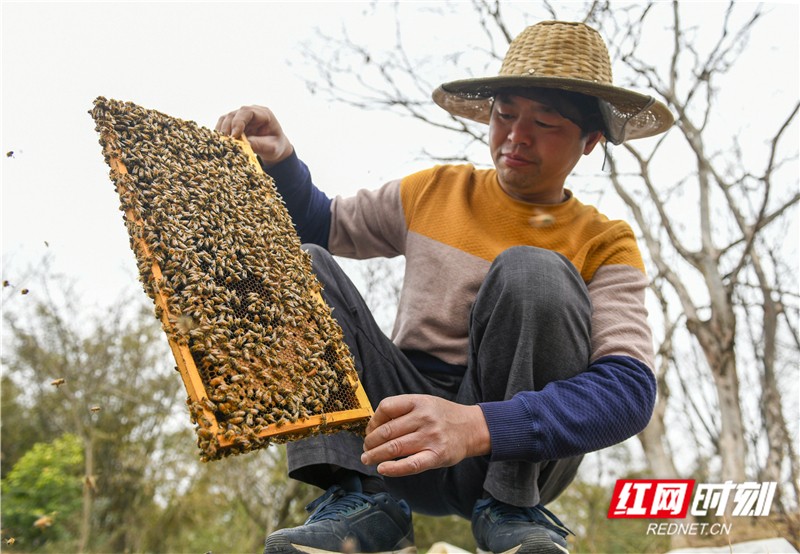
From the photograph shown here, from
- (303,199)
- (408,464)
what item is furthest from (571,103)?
(408,464)

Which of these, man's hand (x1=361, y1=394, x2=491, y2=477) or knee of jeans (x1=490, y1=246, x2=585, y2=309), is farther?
knee of jeans (x1=490, y1=246, x2=585, y2=309)

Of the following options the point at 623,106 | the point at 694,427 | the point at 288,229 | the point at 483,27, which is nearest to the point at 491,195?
the point at 623,106

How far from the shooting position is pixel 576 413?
247 cm

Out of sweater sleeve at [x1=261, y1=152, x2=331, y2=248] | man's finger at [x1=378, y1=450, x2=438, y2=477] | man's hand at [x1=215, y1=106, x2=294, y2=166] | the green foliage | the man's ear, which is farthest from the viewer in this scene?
the green foliage

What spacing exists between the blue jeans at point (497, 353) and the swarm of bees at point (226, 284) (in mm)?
327

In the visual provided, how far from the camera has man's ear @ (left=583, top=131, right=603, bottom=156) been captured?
11.5 ft

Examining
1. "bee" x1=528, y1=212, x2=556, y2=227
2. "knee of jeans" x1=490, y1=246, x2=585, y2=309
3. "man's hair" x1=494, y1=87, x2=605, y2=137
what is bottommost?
"knee of jeans" x1=490, y1=246, x2=585, y2=309

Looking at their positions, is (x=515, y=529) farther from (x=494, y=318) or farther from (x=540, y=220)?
(x=540, y=220)

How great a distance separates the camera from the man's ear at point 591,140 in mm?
3507

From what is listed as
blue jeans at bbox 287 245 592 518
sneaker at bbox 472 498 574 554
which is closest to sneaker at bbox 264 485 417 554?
blue jeans at bbox 287 245 592 518

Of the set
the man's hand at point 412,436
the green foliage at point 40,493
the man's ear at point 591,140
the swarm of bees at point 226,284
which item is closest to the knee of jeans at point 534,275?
the man's hand at point 412,436

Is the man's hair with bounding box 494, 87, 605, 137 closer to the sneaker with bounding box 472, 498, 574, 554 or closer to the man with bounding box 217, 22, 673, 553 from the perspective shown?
the man with bounding box 217, 22, 673, 553

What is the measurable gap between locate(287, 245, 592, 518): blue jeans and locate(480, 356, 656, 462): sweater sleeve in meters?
0.12

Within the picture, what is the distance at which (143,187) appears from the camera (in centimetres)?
259
